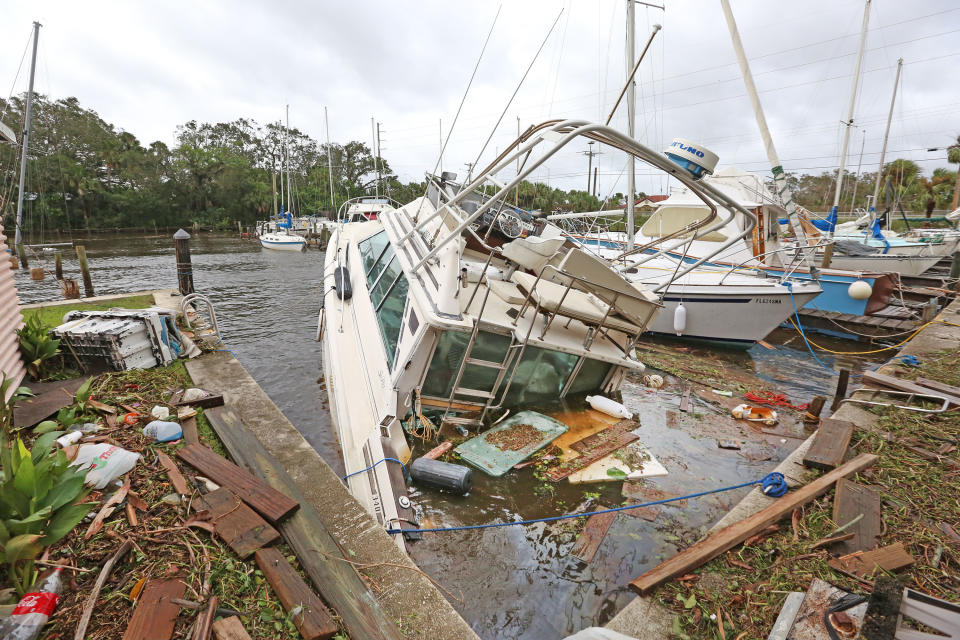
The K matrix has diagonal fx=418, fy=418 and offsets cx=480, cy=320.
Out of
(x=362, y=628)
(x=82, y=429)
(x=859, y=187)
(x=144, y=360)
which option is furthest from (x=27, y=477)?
(x=859, y=187)

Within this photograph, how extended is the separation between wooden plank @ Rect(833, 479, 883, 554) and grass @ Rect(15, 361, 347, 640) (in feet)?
10.5

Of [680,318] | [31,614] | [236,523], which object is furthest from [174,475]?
[680,318]

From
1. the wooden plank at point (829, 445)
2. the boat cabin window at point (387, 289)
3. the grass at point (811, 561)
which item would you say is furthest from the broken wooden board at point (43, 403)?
the wooden plank at point (829, 445)

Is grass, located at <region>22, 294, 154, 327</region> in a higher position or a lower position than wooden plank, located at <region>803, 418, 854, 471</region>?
higher

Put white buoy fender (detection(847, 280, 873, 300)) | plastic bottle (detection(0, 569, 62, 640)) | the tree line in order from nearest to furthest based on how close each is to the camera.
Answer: plastic bottle (detection(0, 569, 62, 640)), white buoy fender (detection(847, 280, 873, 300)), the tree line

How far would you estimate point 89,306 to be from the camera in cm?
772

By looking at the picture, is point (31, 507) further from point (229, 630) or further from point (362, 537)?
point (362, 537)

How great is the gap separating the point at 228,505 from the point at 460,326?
2.22 m

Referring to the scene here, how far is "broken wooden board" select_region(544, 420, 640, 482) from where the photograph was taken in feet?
13.8

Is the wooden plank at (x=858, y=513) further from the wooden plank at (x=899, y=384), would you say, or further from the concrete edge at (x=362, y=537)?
the wooden plank at (x=899, y=384)

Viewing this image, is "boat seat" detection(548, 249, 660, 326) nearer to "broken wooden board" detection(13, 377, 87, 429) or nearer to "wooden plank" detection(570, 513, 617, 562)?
"wooden plank" detection(570, 513, 617, 562)

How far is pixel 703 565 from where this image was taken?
2.74m

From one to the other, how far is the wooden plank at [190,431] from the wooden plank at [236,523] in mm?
906

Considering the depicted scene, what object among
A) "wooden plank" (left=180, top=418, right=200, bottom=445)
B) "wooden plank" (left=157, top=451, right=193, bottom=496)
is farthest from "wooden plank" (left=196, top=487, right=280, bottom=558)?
"wooden plank" (left=180, top=418, right=200, bottom=445)
